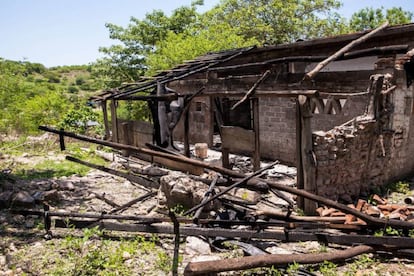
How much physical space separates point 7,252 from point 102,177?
16.3ft

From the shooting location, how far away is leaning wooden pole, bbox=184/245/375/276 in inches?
140

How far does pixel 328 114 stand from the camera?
33.2 ft

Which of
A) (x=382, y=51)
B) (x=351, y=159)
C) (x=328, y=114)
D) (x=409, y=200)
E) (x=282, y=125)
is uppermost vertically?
(x=382, y=51)

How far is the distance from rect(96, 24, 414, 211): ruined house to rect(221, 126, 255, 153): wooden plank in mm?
23

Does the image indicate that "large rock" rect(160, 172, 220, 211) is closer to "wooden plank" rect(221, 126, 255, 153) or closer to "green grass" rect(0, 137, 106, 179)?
"wooden plank" rect(221, 126, 255, 153)

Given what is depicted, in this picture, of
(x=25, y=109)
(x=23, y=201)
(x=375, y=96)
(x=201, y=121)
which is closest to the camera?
(x=23, y=201)

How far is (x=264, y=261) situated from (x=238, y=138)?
14.1 ft

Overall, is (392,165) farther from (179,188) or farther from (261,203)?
(179,188)

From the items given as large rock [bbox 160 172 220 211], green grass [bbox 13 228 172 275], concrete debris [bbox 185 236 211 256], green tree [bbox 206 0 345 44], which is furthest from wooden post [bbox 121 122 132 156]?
green tree [bbox 206 0 345 44]

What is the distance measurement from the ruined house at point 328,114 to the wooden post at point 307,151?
0.02 m

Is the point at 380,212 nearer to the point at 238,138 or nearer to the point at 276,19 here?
the point at 238,138

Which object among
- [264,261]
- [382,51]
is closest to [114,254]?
→ [264,261]

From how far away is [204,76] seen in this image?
1409 cm

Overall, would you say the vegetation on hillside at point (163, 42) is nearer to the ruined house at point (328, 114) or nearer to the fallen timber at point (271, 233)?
the ruined house at point (328, 114)
